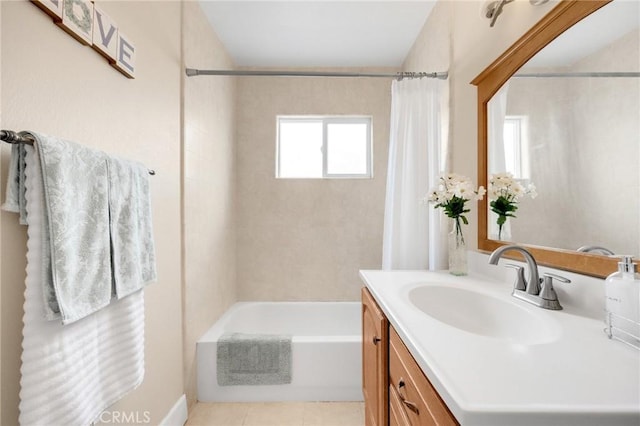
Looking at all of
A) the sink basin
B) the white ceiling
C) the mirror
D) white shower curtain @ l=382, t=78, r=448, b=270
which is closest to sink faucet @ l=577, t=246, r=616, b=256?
the mirror

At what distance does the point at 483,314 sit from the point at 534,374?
22.7 inches

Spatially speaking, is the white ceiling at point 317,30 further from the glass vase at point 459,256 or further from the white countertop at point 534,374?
the white countertop at point 534,374

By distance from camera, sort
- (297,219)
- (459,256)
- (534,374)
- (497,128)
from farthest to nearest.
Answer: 1. (297,219)
2. (459,256)
3. (497,128)
4. (534,374)

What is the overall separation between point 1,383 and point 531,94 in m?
1.90

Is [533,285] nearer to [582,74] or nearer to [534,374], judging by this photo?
[534,374]

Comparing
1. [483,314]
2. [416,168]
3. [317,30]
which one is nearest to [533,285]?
[483,314]

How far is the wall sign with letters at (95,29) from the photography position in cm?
90

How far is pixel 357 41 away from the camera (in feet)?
7.89

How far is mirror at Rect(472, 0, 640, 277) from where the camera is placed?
790 mm

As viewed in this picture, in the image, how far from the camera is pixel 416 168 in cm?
189

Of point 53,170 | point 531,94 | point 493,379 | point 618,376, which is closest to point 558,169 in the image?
point 531,94

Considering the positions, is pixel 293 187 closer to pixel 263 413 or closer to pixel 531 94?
pixel 263 413

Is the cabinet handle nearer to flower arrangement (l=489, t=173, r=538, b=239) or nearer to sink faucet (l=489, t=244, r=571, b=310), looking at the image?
sink faucet (l=489, t=244, r=571, b=310)

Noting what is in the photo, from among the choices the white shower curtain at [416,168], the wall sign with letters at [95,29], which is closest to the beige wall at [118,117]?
the wall sign with letters at [95,29]
